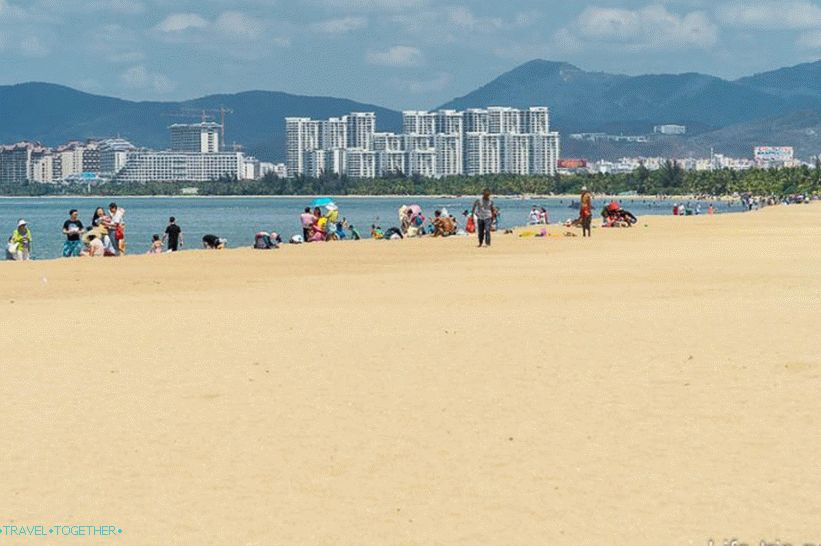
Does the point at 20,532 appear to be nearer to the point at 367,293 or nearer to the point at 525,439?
the point at 525,439

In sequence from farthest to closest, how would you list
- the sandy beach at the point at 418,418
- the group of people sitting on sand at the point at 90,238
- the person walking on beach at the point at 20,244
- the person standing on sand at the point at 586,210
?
1. the person standing on sand at the point at 586,210
2. the person walking on beach at the point at 20,244
3. the group of people sitting on sand at the point at 90,238
4. the sandy beach at the point at 418,418

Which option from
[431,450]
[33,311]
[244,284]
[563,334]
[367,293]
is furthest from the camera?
[244,284]

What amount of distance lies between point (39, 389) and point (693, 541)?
22.0 feet

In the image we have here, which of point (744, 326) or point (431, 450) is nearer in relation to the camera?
point (431, 450)

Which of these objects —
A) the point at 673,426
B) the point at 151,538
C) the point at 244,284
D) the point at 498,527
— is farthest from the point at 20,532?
the point at 244,284

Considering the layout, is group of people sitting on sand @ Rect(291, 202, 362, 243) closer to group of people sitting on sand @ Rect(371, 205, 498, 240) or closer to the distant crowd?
the distant crowd

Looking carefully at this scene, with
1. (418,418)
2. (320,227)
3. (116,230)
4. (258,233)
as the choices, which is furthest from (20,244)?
(418,418)

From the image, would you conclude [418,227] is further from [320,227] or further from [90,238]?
[90,238]

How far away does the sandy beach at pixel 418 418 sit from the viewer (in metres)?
7.30

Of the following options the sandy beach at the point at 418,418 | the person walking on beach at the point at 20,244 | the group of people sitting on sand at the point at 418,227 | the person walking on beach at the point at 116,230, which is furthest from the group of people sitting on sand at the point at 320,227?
the sandy beach at the point at 418,418

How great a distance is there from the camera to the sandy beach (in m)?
7.30

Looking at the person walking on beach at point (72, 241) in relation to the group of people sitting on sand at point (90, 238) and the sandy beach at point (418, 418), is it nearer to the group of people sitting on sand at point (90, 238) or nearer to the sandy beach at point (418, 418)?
the group of people sitting on sand at point (90, 238)

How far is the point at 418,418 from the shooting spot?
396 inches

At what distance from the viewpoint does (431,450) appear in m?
8.93
